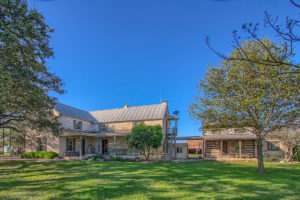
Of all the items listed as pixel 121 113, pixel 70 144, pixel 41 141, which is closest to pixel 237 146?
pixel 121 113

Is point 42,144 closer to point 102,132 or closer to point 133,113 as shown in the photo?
point 102,132

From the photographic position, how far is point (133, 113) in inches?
1019

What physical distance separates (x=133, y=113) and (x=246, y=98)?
1686 cm

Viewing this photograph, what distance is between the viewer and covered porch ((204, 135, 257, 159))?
22756mm

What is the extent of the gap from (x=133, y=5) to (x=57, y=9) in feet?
18.1

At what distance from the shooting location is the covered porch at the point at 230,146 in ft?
74.7

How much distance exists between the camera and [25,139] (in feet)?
69.4

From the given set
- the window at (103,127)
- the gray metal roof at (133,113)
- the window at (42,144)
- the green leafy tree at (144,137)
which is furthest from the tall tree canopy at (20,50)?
the window at (103,127)

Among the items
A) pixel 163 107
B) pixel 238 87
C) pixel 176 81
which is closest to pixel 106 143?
pixel 163 107

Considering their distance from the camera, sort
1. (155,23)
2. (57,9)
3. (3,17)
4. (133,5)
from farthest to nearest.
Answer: (155,23) → (133,5) → (57,9) → (3,17)

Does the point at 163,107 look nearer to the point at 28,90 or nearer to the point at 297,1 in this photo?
the point at 28,90

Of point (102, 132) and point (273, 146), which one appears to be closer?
point (273, 146)

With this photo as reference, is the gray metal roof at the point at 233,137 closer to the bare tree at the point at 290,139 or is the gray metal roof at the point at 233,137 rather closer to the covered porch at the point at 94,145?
the bare tree at the point at 290,139

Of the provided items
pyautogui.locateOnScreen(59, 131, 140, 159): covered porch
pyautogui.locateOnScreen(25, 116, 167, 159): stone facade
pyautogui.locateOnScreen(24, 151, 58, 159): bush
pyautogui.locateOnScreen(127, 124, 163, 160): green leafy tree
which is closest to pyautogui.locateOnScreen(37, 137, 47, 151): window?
pyautogui.locateOnScreen(25, 116, 167, 159): stone facade
